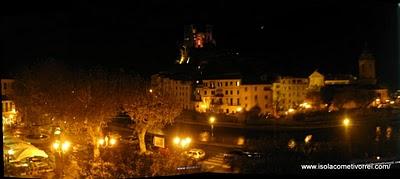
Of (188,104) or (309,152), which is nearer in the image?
(309,152)

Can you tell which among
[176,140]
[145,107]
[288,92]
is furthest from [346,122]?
[145,107]

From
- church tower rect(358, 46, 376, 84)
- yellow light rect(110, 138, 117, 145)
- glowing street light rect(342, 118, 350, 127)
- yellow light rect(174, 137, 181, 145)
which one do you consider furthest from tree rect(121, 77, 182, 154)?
glowing street light rect(342, 118, 350, 127)

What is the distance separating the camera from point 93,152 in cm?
501

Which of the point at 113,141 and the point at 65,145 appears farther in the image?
the point at 113,141

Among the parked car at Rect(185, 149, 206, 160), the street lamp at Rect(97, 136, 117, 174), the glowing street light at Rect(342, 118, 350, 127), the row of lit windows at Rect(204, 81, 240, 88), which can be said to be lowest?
the parked car at Rect(185, 149, 206, 160)

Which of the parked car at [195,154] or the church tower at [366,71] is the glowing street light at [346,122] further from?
the parked car at [195,154]

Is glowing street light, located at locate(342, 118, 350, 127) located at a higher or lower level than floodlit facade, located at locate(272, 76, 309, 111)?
lower

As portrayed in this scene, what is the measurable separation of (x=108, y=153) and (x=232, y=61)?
8513mm

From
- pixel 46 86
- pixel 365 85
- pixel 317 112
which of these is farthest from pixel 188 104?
pixel 365 85

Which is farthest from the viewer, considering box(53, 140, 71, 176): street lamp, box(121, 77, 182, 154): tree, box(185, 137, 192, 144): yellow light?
box(121, 77, 182, 154): tree

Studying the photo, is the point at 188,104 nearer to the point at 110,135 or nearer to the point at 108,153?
the point at 110,135

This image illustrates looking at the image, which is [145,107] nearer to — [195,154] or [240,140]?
[195,154]

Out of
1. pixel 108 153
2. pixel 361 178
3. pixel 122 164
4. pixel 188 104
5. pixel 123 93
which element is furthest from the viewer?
pixel 188 104

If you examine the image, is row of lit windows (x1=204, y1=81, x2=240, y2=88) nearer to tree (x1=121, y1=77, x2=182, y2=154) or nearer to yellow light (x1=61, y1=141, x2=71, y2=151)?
tree (x1=121, y1=77, x2=182, y2=154)
